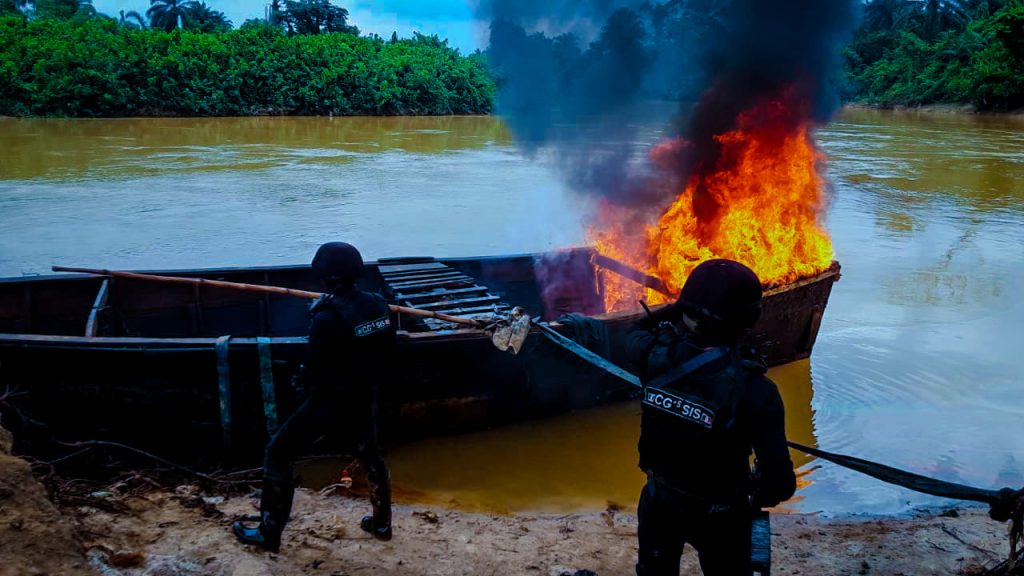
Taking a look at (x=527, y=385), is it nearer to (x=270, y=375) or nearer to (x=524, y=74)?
(x=270, y=375)

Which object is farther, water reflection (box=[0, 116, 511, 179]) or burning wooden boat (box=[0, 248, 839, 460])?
water reflection (box=[0, 116, 511, 179])

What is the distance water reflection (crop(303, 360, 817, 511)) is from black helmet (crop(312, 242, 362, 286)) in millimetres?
2506

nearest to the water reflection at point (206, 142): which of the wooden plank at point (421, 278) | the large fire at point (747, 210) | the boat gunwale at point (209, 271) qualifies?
the boat gunwale at point (209, 271)

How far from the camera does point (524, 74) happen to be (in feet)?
35.6

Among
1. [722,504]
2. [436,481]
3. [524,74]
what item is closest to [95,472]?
[436,481]

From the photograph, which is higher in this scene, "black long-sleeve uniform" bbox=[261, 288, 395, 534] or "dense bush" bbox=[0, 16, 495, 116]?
"dense bush" bbox=[0, 16, 495, 116]

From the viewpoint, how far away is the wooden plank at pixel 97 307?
19.3ft

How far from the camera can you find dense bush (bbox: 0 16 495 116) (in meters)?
40.1

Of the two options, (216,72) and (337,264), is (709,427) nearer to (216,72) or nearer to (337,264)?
(337,264)

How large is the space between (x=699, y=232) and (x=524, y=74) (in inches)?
156

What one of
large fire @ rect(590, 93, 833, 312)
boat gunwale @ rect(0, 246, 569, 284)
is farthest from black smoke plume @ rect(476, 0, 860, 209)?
boat gunwale @ rect(0, 246, 569, 284)

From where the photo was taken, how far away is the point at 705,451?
2586 millimetres

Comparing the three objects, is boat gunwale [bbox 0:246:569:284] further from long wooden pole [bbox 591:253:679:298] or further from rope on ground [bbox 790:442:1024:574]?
rope on ground [bbox 790:442:1024:574]

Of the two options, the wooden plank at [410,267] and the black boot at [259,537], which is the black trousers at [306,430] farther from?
the wooden plank at [410,267]
